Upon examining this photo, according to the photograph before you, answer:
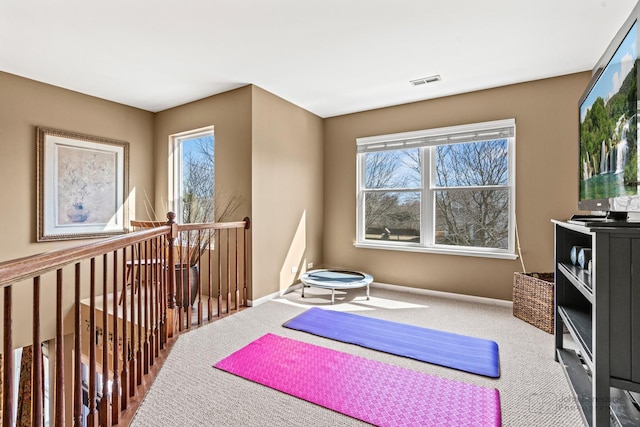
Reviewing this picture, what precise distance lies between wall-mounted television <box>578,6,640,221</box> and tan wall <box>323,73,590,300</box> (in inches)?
48.1

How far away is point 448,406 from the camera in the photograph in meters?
1.77

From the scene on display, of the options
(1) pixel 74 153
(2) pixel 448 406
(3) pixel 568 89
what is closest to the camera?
(2) pixel 448 406

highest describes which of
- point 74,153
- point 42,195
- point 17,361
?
point 74,153

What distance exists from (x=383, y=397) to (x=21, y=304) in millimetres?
3733

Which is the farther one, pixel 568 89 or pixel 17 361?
pixel 17 361

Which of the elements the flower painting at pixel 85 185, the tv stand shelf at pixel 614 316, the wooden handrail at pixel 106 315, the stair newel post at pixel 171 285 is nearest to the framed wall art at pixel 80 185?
the flower painting at pixel 85 185

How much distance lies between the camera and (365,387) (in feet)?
6.48

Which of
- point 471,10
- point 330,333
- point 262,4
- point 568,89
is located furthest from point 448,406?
point 568,89

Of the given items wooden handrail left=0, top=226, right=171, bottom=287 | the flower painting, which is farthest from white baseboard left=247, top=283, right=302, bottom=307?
the flower painting

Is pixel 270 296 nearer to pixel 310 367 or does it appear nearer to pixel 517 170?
pixel 310 367

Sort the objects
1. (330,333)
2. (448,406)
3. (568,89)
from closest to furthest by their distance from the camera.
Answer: (448,406), (330,333), (568,89)

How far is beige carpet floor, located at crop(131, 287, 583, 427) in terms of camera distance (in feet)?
5.63

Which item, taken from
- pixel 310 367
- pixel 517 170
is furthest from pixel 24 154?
pixel 517 170

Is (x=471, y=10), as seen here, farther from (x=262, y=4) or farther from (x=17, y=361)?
(x=17, y=361)
